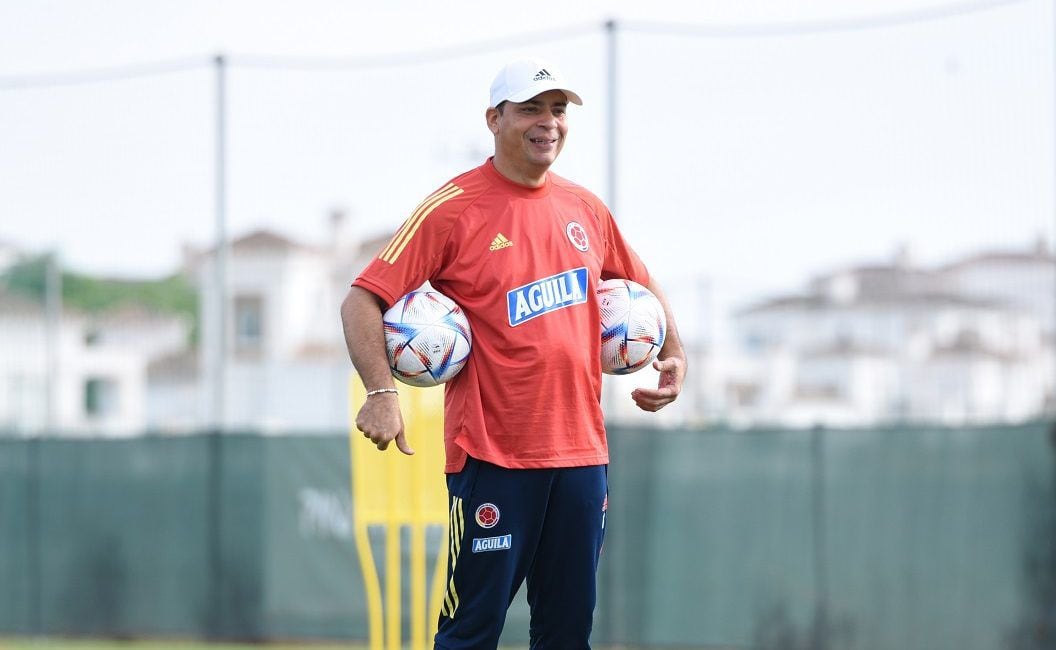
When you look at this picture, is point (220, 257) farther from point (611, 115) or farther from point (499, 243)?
point (499, 243)

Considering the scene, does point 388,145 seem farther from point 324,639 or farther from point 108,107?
point 324,639

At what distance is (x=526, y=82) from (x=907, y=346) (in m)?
4.59

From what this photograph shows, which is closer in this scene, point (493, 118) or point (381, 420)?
point (381, 420)

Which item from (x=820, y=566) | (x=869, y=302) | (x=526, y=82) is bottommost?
(x=820, y=566)

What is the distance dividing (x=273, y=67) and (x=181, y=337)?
1770mm

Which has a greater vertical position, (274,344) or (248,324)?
(248,324)

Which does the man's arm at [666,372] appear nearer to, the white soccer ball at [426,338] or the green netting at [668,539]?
the white soccer ball at [426,338]

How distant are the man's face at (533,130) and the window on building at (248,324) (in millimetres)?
5441

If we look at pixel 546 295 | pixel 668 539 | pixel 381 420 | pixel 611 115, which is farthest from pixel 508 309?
pixel 668 539

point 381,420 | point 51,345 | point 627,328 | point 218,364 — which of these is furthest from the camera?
point 51,345

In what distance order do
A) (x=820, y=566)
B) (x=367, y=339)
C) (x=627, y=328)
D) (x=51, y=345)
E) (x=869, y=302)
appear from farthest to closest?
(x=51, y=345) < (x=869, y=302) < (x=820, y=566) < (x=627, y=328) < (x=367, y=339)

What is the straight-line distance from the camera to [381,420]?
394 cm

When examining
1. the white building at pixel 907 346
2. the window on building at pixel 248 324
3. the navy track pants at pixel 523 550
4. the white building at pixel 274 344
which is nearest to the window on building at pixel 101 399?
the white building at pixel 274 344

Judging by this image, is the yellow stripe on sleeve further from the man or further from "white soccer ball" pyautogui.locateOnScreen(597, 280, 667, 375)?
"white soccer ball" pyautogui.locateOnScreen(597, 280, 667, 375)
